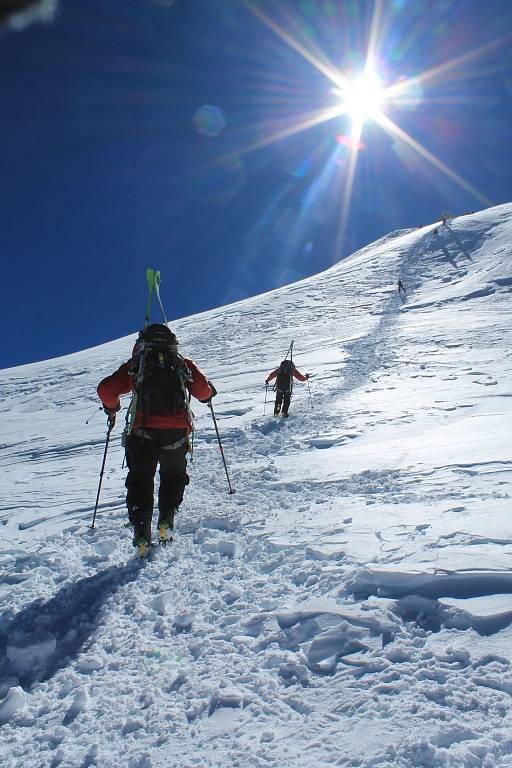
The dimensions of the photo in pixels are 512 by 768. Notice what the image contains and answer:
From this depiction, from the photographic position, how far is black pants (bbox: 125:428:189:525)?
4.14m

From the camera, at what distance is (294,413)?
12.1 metres

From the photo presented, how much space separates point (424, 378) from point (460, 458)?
8.80 metres

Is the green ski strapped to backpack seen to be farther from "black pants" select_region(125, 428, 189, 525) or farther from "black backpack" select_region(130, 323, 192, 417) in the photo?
"black pants" select_region(125, 428, 189, 525)

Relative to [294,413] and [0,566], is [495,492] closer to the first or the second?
[0,566]

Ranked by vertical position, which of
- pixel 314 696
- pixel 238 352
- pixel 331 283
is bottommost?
pixel 314 696

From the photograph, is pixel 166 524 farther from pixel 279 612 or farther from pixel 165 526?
pixel 279 612

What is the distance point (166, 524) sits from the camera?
4.30m

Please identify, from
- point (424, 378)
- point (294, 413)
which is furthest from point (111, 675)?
point (424, 378)

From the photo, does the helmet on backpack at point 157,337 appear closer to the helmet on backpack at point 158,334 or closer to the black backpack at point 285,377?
the helmet on backpack at point 158,334

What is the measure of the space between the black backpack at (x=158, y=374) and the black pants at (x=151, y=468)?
0.23 meters

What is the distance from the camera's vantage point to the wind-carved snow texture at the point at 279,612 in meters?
1.93

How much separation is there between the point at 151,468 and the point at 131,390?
0.78 m

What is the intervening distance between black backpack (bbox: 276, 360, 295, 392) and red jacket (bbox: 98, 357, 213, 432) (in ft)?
24.1

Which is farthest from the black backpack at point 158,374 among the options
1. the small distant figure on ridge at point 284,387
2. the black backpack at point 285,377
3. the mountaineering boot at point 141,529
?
the black backpack at point 285,377
